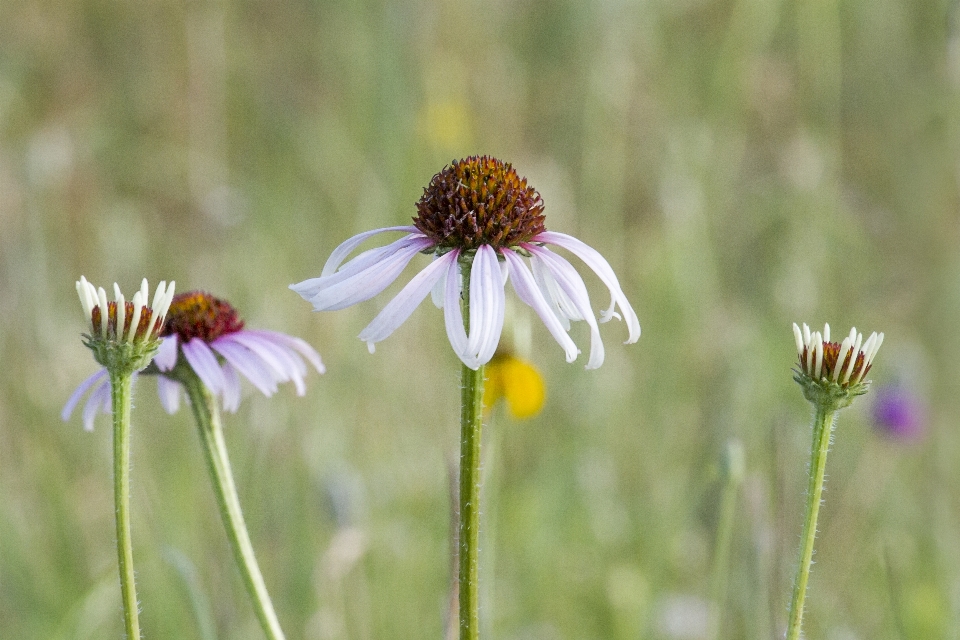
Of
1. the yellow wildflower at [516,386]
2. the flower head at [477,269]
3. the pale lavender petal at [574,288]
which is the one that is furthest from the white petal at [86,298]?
the yellow wildflower at [516,386]

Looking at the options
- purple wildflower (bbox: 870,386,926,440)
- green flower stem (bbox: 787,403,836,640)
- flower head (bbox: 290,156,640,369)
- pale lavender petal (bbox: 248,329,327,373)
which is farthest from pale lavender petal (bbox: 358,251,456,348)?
purple wildflower (bbox: 870,386,926,440)

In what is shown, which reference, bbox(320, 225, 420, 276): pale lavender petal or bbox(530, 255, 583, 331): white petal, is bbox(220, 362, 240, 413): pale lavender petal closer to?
bbox(320, 225, 420, 276): pale lavender petal

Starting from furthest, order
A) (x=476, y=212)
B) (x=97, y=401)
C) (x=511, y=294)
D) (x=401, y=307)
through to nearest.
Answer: (x=511, y=294)
(x=97, y=401)
(x=476, y=212)
(x=401, y=307)

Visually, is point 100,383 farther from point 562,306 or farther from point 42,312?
point 42,312

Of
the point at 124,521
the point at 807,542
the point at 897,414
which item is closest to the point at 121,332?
the point at 124,521

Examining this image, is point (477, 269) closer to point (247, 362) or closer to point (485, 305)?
point (485, 305)

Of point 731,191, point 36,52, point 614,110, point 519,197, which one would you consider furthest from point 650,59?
point 519,197

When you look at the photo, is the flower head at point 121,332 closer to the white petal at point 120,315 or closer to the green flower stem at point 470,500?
the white petal at point 120,315
